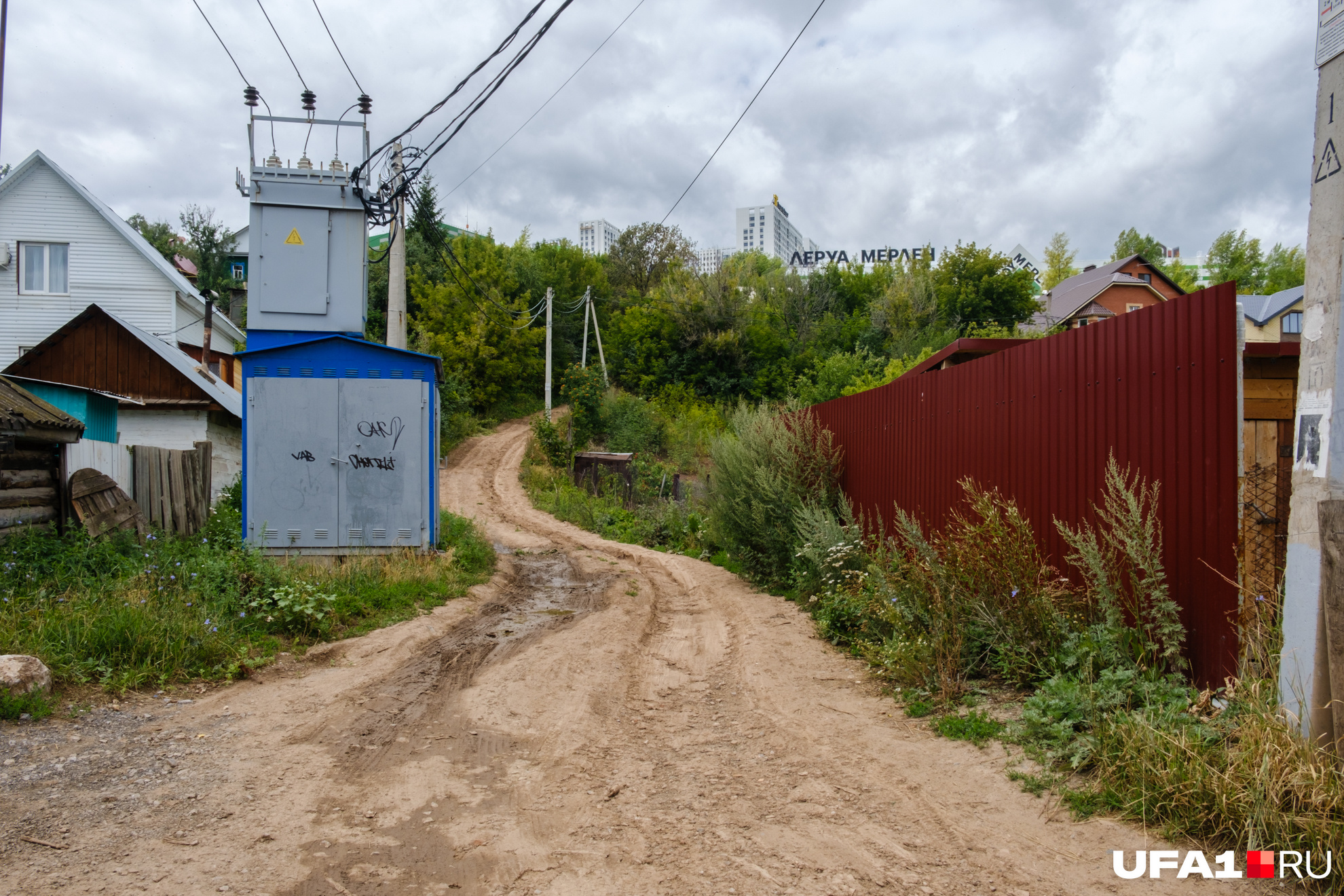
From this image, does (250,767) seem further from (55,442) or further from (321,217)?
(321,217)

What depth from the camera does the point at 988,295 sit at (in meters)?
39.4

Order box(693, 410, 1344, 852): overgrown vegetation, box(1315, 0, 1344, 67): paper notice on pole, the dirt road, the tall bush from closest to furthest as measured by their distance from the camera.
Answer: box(693, 410, 1344, 852): overgrown vegetation, the dirt road, box(1315, 0, 1344, 67): paper notice on pole, the tall bush

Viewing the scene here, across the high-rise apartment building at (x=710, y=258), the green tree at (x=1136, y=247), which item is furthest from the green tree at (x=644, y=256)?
the green tree at (x=1136, y=247)

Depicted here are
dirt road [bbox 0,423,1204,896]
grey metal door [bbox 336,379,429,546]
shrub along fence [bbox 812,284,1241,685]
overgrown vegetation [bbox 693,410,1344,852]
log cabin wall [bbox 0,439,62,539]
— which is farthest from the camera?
grey metal door [bbox 336,379,429,546]

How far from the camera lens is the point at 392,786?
159 inches

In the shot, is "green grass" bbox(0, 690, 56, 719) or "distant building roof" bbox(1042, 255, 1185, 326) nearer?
"green grass" bbox(0, 690, 56, 719)

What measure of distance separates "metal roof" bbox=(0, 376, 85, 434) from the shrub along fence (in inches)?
336

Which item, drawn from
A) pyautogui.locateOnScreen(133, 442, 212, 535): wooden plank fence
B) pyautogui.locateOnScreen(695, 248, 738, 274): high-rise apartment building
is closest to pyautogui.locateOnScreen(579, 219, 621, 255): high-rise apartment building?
pyautogui.locateOnScreen(695, 248, 738, 274): high-rise apartment building

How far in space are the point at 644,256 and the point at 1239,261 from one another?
121 ft

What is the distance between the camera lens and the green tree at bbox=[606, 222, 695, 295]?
47.4m

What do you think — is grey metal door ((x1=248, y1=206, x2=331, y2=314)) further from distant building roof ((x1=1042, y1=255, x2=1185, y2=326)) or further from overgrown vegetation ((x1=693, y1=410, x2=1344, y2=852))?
distant building roof ((x1=1042, y1=255, x2=1185, y2=326))

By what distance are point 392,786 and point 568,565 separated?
30.0 feet

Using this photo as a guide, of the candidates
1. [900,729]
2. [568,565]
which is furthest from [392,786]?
[568,565]

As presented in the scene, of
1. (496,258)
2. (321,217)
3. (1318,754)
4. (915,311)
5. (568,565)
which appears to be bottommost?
(568,565)
